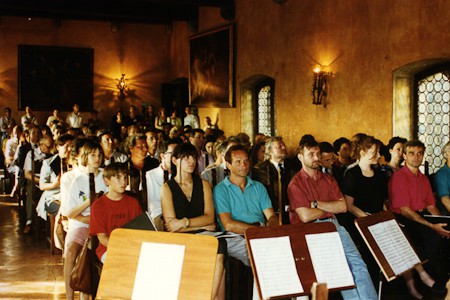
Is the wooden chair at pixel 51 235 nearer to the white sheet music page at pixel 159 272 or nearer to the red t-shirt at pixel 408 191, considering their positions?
the red t-shirt at pixel 408 191

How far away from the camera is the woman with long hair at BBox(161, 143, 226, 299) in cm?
507

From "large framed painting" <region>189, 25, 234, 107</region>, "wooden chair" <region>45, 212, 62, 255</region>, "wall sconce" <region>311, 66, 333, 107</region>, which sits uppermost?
"large framed painting" <region>189, 25, 234, 107</region>

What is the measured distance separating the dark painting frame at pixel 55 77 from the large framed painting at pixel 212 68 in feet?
15.9

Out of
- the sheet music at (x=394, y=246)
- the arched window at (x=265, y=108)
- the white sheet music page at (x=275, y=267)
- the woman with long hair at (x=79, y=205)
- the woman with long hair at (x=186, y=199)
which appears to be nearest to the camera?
the white sheet music page at (x=275, y=267)

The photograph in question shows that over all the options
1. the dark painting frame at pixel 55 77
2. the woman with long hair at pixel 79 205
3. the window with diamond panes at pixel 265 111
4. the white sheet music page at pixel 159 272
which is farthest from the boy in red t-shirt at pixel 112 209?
the dark painting frame at pixel 55 77

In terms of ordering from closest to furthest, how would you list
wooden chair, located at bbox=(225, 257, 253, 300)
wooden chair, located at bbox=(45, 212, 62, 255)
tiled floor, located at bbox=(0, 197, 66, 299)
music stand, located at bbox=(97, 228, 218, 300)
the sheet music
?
music stand, located at bbox=(97, 228, 218, 300), the sheet music, wooden chair, located at bbox=(225, 257, 253, 300), tiled floor, located at bbox=(0, 197, 66, 299), wooden chair, located at bbox=(45, 212, 62, 255)

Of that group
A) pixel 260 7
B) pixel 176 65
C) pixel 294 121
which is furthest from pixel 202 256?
pixel 176 65

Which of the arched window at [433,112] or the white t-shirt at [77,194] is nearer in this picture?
the white t-shirt at [77,194]

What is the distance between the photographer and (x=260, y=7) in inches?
572

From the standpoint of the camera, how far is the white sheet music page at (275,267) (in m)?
3.25

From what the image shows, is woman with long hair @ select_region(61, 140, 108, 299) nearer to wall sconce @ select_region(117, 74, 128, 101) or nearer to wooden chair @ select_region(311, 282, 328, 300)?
wooden chair @ select_region(311, 282, 328, 300)

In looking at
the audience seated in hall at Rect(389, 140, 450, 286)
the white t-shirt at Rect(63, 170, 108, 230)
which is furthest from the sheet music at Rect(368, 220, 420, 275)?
the white t-shirt at Rect(63, 170, 108, 230)

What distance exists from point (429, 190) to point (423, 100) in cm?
437

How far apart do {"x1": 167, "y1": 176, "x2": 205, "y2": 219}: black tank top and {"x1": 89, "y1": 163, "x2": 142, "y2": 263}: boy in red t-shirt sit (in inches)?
12.6
